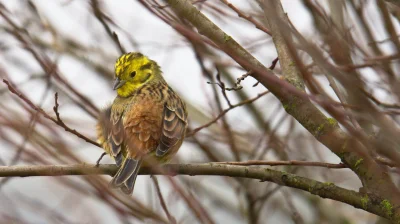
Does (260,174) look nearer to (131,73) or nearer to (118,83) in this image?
(118,83)

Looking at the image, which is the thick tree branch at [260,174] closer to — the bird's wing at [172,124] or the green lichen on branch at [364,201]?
the green lichen on branch at [364,201]

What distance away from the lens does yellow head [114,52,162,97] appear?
595 cm

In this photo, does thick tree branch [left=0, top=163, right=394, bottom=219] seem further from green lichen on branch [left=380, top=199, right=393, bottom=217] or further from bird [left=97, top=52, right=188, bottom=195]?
bird [left=97, top=52, right=188, bottom=195]

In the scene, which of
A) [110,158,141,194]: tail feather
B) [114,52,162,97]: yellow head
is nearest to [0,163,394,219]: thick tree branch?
[110,158,141,194]: tail feather

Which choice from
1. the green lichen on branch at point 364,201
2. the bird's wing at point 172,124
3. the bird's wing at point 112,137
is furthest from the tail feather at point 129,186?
the green lichen on branch at point 364,201

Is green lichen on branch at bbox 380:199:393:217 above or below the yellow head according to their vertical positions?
below

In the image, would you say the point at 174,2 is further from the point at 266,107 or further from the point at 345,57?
the point at 266,107

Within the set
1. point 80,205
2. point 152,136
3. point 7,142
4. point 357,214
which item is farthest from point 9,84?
point 357,214

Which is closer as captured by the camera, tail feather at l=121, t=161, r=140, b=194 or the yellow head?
tail feather at l=121, t=161, r=140, b=194

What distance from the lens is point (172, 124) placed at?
5355mm

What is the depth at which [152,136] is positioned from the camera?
516 centimetres

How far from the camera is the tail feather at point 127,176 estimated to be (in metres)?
4.58

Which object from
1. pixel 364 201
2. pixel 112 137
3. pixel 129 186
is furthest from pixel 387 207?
pixel 112 137

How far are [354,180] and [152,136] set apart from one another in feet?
10.1
